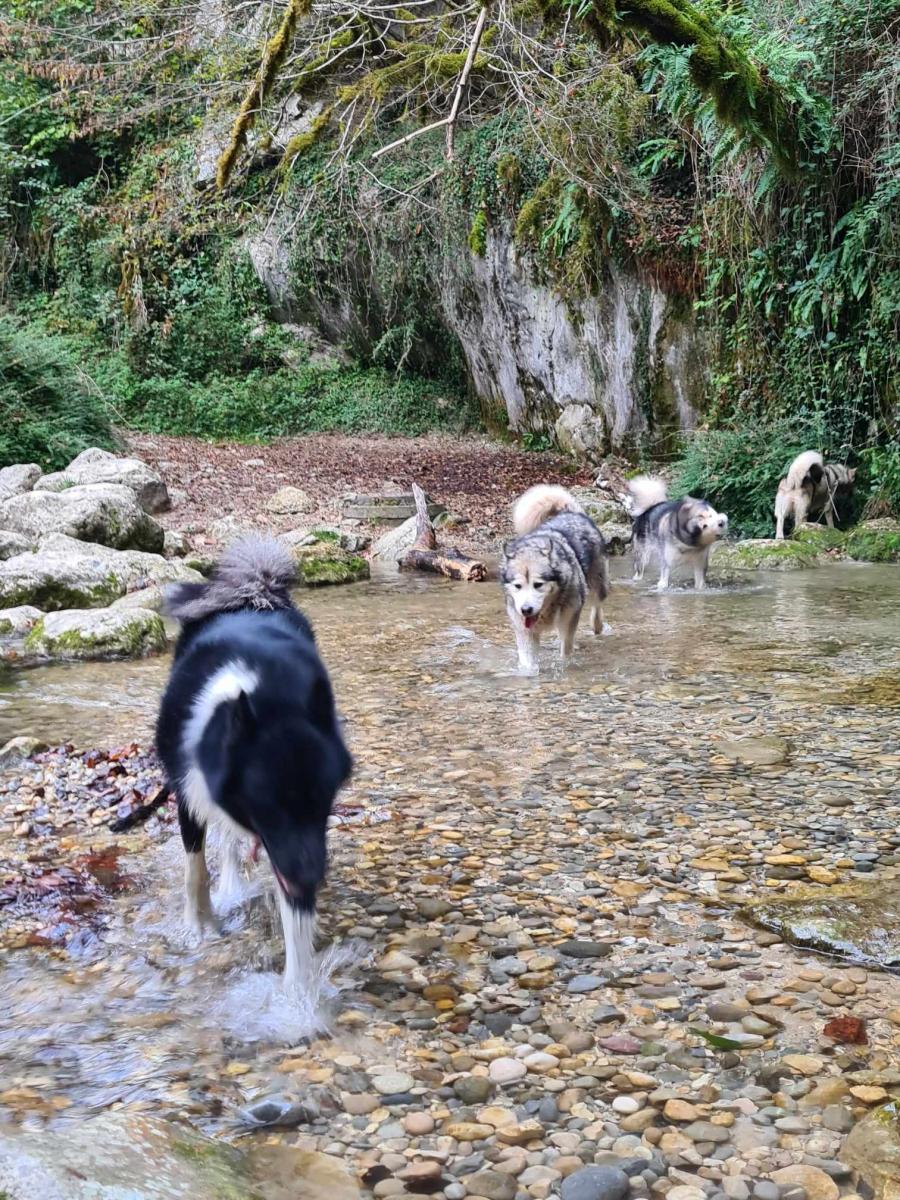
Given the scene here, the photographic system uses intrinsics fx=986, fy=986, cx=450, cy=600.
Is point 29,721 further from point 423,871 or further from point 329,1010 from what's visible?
point 329,1010

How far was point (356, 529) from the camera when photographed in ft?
51.0

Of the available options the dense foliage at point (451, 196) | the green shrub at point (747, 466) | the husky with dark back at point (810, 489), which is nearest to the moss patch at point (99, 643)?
the dense foliage at point (451, 196)

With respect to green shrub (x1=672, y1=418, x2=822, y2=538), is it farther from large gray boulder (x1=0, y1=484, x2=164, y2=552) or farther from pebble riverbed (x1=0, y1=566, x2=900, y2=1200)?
pebble riverbed (x1=0, y1=566, x2=900, y2=1200)

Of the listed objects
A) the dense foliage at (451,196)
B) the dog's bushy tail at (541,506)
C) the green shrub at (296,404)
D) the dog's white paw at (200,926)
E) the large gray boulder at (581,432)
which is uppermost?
the dense foliage at (451,196)

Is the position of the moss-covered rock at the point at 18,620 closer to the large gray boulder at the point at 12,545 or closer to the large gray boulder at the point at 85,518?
the large gray boulder at the point at 12,545

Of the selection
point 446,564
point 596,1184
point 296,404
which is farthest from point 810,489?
point 296,404

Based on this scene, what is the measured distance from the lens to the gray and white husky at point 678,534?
10672 mm

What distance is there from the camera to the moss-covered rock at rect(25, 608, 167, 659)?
25.7ft

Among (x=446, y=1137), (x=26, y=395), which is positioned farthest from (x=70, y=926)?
(x=26, y=395)

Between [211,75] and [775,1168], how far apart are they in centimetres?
1890

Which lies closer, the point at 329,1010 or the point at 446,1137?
the point at 446,1137

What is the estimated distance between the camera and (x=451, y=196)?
20.1 metres

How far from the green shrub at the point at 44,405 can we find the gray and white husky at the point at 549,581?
11714 mm

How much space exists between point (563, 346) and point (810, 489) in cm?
720
